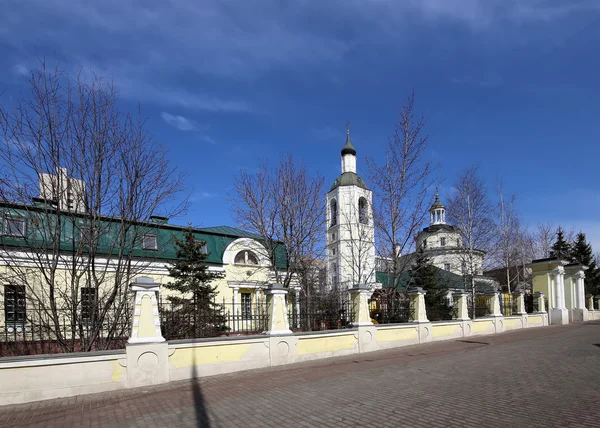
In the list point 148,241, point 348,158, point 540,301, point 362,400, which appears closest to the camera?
point 362,400

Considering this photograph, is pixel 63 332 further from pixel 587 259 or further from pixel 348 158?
pixel 587 259

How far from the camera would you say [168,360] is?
8.50 metres

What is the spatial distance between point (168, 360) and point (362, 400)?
14.1ft

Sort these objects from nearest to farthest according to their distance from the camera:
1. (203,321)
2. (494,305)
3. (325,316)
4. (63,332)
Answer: (63,332), (203,321), (325,316), (494,305)

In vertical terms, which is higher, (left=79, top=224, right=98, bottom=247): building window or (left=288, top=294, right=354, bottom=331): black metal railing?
(left=79, top=224, right=98, bottom=247): building window

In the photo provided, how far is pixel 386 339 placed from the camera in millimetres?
13430

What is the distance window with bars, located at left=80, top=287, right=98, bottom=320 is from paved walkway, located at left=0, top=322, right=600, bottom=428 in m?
2.46

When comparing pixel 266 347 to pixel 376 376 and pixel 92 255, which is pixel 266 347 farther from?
pixel 92 255

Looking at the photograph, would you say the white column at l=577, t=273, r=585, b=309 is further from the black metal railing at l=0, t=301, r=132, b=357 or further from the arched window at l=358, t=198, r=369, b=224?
the black metal railing at l=0, t=301, r=132, b=357

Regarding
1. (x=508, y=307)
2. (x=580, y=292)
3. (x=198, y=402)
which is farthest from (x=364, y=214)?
(x=580, y=292)

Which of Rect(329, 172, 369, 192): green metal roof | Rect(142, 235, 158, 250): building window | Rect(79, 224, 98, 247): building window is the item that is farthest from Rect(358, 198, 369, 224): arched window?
Rect(329, 172, 369, 192): green metal roof

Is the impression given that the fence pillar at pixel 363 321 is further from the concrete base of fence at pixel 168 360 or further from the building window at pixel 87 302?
the building window at pixel 87 302

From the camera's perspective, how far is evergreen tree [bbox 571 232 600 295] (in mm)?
43344

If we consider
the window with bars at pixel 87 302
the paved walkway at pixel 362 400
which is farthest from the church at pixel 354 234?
the window with bars at pixel 87 302
